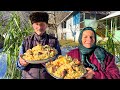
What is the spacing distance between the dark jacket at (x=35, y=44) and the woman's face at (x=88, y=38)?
0.57 meters

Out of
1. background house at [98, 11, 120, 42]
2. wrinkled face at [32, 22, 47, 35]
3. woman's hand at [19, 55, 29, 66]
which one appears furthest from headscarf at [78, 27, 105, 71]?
woman's hand at [19, 55, 29, 66]

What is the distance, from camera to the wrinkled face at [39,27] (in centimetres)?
645

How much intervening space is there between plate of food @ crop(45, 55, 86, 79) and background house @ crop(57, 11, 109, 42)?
1.58 feet

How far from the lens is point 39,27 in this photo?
255 inches

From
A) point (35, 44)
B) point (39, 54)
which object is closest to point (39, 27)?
point (35, 44)

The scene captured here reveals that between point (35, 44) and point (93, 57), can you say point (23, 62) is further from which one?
point (93, 57)

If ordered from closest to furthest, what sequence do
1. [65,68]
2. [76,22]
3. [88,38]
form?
1. [65,68]
2. [88,38]
3. [76,22]

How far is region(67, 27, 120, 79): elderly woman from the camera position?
6.45 metres

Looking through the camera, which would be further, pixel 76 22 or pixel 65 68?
pixel 76 22

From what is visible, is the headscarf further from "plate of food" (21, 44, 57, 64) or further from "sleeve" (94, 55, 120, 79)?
"plate of food" (21, 44, 57, 64)

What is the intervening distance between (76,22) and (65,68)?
1.08m

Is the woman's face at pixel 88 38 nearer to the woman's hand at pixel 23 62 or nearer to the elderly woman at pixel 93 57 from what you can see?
the elderly woman at pixel 93 57
